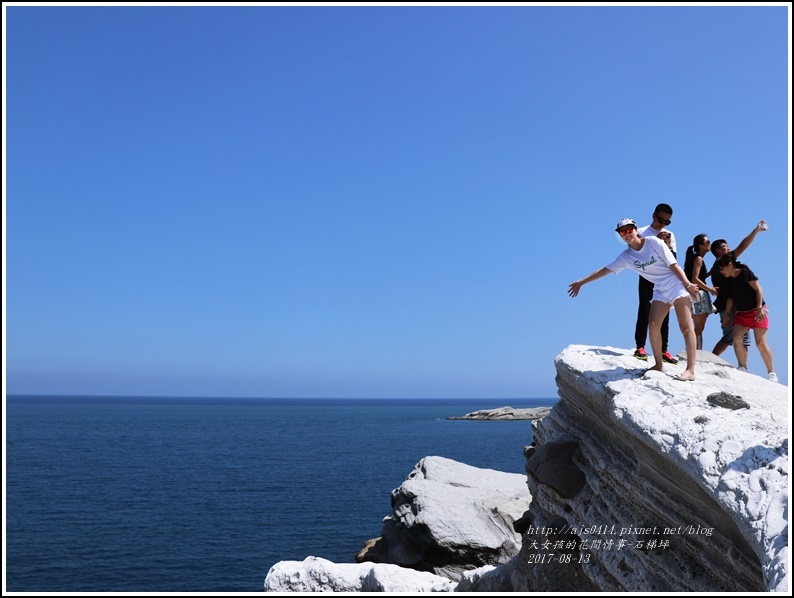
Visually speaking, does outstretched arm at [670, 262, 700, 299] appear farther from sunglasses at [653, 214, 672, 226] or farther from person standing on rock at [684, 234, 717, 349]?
person standing on rock at [684, 234, 717, 349]

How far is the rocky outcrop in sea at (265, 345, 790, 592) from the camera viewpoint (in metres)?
6.18

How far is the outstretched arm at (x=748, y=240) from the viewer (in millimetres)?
9934

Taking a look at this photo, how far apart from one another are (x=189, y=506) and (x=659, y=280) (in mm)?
35800

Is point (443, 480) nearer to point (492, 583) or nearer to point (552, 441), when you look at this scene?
point (492, 583)

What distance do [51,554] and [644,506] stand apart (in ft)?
94.4

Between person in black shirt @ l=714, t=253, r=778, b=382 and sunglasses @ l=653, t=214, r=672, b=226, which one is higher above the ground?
sunglasses @ l=653, t=214, r=672, b=226

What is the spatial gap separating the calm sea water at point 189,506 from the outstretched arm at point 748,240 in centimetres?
2068

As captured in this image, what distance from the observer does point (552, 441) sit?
10391 millimetres

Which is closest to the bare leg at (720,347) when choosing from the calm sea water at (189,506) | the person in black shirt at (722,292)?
the person in black shirt at (722,292)

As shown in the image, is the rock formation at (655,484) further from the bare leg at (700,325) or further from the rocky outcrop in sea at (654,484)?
the bare leg at (700,325)

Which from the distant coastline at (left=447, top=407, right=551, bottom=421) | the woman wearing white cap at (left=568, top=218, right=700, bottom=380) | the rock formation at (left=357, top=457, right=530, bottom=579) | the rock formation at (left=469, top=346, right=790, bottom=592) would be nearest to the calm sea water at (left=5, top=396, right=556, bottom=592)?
the rock formation at (left=357, top=457, right=530, bottom=579)

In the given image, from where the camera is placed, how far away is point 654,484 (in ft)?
25.7

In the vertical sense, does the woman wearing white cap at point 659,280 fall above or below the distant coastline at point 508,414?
above

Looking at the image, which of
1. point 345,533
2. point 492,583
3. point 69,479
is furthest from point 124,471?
point 492,583
